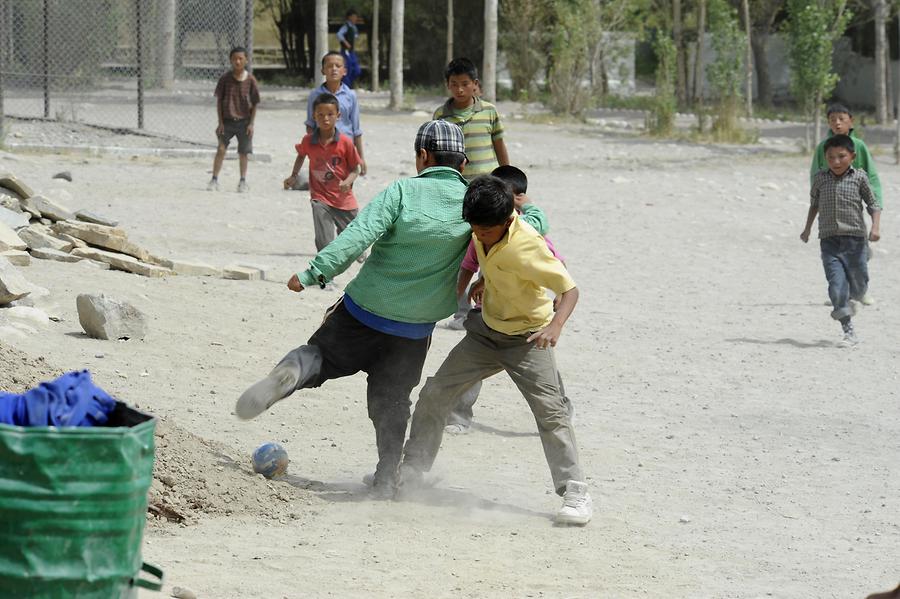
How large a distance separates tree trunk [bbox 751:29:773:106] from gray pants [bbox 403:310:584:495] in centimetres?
3260

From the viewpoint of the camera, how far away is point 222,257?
11.8m

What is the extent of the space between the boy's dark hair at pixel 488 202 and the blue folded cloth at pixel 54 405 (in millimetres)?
2091

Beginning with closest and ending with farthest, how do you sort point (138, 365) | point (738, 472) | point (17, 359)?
1. point (17, 359)
2. point (738, 472)
3. point (138, 365)

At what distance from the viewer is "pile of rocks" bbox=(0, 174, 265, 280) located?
984 centimetres

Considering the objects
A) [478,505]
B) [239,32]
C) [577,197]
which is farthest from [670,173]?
[478,505]

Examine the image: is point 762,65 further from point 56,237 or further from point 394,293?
point 394,293

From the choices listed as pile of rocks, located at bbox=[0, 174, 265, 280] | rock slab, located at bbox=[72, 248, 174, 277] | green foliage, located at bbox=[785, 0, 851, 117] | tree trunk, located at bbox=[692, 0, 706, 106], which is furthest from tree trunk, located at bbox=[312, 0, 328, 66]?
rock slab, located at bbox=[72, 248, 174, 277]

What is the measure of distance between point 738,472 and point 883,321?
466 centimetres

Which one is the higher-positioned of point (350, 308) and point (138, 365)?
point (350, 308)

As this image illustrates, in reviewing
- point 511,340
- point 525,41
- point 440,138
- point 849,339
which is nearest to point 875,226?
point 849,339

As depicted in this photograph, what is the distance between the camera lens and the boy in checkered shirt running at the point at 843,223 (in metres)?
9.77

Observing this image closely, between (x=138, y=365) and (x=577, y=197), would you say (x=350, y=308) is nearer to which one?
(x=138, y=365)

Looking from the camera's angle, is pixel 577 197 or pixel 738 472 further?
pixel 577 197

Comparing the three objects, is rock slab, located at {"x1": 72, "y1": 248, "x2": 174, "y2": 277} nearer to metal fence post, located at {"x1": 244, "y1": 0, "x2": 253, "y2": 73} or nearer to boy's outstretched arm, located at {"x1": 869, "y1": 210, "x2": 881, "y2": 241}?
boy's outstretched arm, located at {"x1": 869, "y1": 210, "x2": 881, "y2": 241}
